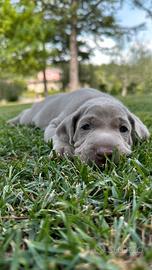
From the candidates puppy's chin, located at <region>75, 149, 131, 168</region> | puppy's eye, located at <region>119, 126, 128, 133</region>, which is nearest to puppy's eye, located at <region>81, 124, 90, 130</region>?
puppy's eye, located at <region>119, 126, 128, 133</region>

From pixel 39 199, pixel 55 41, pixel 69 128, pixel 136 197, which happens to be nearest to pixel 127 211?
pixel 136 197

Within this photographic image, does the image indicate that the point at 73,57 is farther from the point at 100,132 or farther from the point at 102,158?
the point at 102,158

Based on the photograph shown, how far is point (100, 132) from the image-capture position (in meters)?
3.07

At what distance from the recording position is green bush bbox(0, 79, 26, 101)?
35.8 m

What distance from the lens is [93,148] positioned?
2.80 m

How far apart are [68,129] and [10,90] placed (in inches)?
1319

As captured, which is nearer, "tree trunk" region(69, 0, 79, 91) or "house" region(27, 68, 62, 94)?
"tree trunk" region(69, 0, 79, 91)

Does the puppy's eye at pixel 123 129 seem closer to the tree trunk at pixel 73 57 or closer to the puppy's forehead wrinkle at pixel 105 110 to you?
the puppy's forehead wrinkle at pixel 105 110

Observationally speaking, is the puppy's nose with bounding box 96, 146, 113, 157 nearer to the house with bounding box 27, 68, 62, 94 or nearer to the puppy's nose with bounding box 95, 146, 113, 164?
the puppy's nose with bounding box 95, 146, 113, 164

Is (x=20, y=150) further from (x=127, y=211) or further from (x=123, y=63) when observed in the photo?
(x=123, y=63)

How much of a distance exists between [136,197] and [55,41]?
24.1 metres

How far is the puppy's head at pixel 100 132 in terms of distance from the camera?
9.16 ft

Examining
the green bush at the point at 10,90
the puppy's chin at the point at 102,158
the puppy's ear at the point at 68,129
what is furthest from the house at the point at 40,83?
the puppy's chin at the point at 102,158

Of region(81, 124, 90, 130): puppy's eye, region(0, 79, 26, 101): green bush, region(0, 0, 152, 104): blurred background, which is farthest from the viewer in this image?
region(0, 79, 26, 101): green bush
